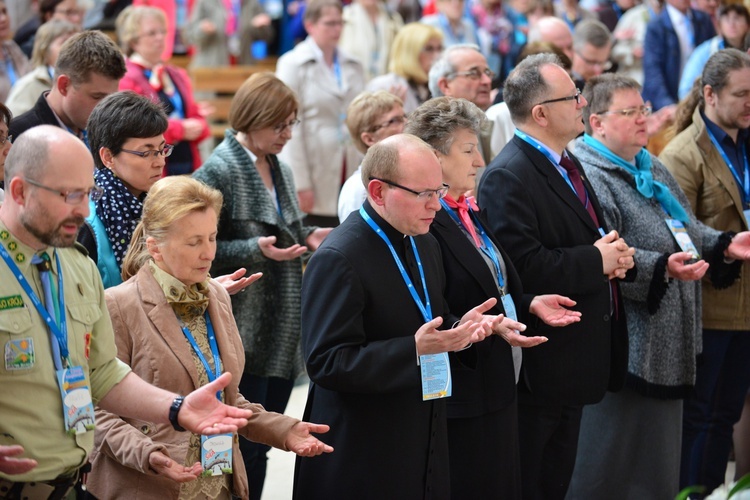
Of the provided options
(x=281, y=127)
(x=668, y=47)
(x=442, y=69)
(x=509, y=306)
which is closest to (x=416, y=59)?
(x=442, y=69)

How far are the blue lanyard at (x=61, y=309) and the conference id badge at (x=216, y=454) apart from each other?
0.53 m

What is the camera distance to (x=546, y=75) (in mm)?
3809

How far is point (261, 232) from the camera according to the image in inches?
155

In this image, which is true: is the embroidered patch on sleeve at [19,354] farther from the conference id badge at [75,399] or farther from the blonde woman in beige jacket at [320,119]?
the blonde woman in beige jacket at [320,119]

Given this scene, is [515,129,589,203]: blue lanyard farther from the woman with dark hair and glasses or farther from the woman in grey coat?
the woman with dark hair and glasses

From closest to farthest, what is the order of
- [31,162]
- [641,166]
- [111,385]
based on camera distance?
[31,162] < [111,385] < [641,166]

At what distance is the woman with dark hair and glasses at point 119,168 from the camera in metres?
3.16

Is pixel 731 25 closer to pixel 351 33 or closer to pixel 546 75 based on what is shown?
pixel 351 33

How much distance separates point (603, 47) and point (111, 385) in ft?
14.4

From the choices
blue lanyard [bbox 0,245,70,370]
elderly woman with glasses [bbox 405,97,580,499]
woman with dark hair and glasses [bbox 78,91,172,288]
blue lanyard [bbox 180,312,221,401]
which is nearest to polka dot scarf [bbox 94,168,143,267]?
woman with dark hair and glasses [bbox 78,91,172,288]

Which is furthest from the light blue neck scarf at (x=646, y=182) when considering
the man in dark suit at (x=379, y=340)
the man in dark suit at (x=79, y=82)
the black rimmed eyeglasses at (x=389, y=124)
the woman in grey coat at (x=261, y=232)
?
the man in dark suit at (x=79, y=82)

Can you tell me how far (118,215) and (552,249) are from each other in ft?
5.07

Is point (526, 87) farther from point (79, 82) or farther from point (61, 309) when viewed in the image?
point (61, 309)

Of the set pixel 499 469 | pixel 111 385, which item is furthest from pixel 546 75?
pixel 111 385
